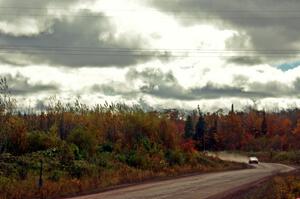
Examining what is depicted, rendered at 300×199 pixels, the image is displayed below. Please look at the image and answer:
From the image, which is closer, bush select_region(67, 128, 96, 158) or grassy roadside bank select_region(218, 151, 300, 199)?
grassy roadside bank select_region(218, 151, 300, 199)

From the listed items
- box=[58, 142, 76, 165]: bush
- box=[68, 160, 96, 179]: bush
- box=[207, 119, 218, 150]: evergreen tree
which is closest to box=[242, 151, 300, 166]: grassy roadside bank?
box=[207, 119, 218, 150]: evergreen tree

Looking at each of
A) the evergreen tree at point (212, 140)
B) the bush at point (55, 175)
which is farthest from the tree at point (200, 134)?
the bush at point (55, 175)

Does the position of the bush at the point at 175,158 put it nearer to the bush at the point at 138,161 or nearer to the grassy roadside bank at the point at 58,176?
the bush at the point at 138,161

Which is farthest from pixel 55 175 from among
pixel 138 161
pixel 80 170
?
pixel 138 161

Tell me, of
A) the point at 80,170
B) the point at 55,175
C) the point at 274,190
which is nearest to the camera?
the point at 274,190

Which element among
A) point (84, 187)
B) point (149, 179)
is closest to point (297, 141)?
point (149, 179)

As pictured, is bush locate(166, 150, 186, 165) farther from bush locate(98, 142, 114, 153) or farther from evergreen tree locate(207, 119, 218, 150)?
evergreen tree locate(207, 119, 218, 150)

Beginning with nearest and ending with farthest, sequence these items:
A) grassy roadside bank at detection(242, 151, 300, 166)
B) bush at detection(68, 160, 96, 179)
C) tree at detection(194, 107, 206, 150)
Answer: bush at detection(68, 160, 96, 179) < grassy roadside bank at detection(242, 151, 300, 166) < tree at detection(194, 107, 206, 150)

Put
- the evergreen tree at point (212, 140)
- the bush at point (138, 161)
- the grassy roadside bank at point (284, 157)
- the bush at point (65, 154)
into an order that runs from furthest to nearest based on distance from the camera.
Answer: the evergreen tree at point (212, 140) → the grassy roadside bank at point (284, 157) → the bush at point (138, 161) → the bush at point (65, 154)

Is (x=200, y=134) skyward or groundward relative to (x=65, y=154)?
skyward

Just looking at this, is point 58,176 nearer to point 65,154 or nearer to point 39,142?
point 65,154

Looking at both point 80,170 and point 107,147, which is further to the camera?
point 107,147

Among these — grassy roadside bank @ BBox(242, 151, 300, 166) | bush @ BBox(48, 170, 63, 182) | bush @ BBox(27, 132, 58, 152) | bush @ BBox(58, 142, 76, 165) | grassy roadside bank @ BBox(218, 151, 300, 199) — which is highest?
bush @ BBox(27, 132, 58, 152)

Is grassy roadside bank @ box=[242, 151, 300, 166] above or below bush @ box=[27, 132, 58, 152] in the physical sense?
below
